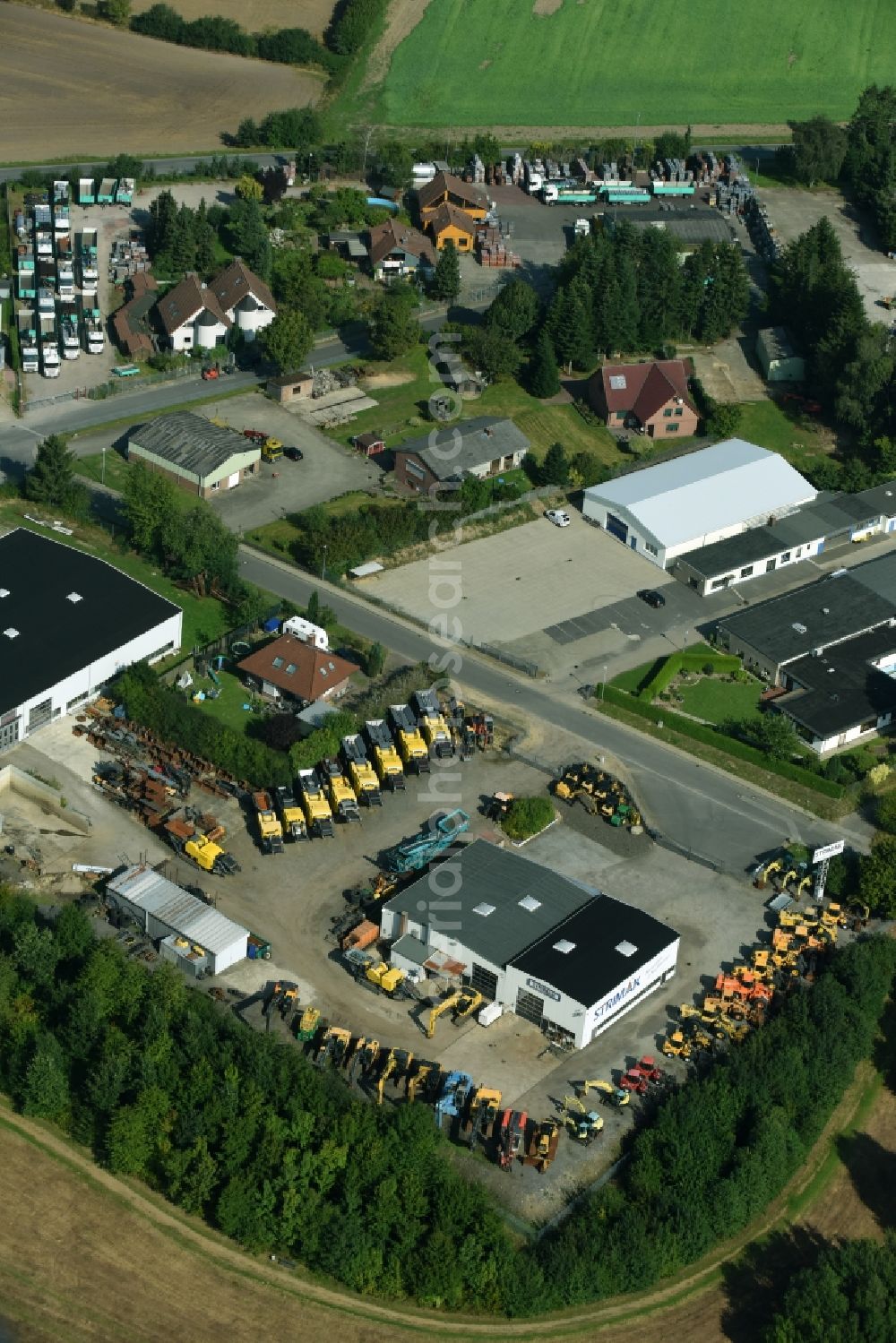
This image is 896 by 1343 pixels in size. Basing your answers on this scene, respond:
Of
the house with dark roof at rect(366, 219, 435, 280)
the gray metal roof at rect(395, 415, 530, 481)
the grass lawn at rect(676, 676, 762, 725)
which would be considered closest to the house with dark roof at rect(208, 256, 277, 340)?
the house with dark roof at rect(366, 219, 435, 280)

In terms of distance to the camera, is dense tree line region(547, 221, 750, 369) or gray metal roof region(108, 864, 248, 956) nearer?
gray metal roof region(108, 864, 248, 956)

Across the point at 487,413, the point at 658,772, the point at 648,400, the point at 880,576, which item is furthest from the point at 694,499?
the point at 658,772

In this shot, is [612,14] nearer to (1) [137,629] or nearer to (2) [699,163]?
(2) [699,163]

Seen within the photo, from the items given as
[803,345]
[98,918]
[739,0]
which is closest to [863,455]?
[803,345]

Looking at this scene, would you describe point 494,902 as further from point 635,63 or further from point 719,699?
point 635,63

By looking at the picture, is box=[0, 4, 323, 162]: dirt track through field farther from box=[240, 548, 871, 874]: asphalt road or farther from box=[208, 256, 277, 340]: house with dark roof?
box=[240, 548, 871, 874]: asphalt road

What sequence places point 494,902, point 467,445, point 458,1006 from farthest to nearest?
point 467,445, point 494,902, point 458,1006
